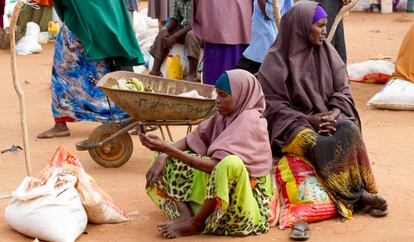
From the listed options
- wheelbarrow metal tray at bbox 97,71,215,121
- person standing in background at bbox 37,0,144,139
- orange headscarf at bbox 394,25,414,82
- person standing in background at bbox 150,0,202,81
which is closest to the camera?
wheelbarrow metal tray at bbox 97,71,215,121

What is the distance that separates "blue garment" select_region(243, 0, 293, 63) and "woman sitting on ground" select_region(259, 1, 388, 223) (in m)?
1.41

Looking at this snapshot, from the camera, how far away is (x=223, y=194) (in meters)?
5.38

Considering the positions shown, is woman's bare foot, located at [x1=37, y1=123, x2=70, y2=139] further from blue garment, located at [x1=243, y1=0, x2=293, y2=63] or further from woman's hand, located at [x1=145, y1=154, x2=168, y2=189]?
woman's hand, located at [x1=145, y1=154, x2=168, y2=189]

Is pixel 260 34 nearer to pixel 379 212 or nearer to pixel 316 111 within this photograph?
pixel 316 111

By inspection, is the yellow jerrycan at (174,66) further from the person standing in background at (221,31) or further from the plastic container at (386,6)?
the plastic container at (386,6)

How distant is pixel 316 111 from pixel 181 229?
1.21 m

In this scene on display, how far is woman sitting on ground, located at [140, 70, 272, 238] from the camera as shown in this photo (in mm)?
5508

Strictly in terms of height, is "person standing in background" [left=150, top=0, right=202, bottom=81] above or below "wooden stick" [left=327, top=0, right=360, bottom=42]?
below

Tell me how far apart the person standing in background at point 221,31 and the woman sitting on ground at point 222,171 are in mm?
2164

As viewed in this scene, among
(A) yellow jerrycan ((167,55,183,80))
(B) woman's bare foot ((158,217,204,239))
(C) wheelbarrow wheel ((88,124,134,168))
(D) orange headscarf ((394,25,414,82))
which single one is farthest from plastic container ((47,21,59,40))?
(B) woman's bare foot ((158,217,204,239))

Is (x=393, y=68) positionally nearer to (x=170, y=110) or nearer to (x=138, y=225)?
(x=170, y=110)

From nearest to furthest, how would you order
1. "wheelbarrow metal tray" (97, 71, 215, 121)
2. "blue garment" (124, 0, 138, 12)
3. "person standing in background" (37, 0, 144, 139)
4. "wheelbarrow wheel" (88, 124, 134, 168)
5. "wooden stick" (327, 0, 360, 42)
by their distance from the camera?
"wheelbarrow metal tray" (97, 71, 215, 121)
"wheelbarrow wheel" (88, 124, 134, 168)
"person standing in background" (37, 0, 144, 139)
"wooden stick" (327, 0, 360, 42)
"blue garment" (124, 0, 138, 12)

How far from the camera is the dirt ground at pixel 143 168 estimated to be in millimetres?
5758

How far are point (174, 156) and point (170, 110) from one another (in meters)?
1.07
